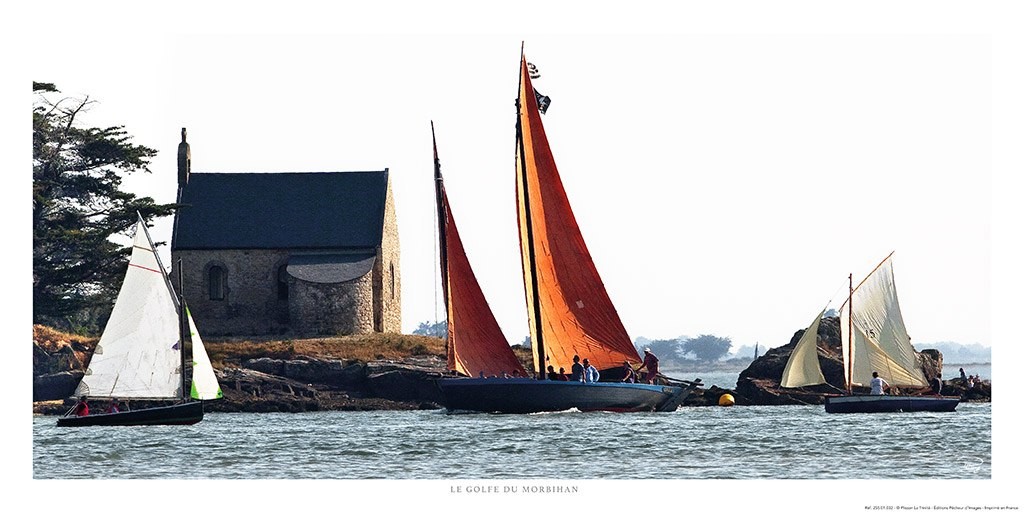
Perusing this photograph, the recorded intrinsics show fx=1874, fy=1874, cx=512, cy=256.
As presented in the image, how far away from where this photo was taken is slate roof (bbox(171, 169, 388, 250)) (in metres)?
66.8

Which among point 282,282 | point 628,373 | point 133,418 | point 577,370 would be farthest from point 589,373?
point 282,282

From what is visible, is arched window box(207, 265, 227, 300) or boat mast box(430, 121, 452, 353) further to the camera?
arched window box(207, 265, 227, 300)

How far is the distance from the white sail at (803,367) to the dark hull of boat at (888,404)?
180 cm

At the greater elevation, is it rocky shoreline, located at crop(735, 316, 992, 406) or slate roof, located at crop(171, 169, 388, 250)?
slate roof, located at crop(171, 169, 388, 250)

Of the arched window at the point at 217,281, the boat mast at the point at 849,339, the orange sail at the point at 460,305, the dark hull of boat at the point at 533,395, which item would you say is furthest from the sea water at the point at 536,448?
the arched window at the point at 217,281

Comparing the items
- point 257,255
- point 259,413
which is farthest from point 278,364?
point 257,255

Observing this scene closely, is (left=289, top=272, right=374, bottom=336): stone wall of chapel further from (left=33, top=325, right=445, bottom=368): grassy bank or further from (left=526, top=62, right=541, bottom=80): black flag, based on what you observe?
(left=526, top=62, right=541, bottom=80): black flag

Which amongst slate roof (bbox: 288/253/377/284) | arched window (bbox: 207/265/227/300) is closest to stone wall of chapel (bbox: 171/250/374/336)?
arched window (bbox: 207/265/227/300)

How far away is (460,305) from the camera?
158 ft

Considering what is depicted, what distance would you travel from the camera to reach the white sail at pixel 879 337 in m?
51.9

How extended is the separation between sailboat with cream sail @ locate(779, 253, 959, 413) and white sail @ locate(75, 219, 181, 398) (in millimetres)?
17863

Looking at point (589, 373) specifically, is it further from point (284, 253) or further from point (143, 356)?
point (284, 253)

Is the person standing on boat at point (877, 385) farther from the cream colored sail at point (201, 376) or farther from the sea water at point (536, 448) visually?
the cream colored sail at point (201, 376)

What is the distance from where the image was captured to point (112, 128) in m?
63.8
